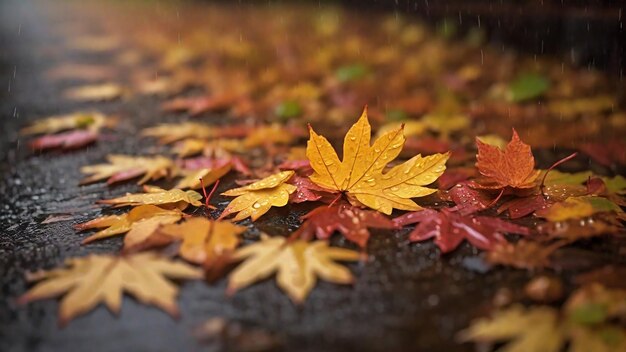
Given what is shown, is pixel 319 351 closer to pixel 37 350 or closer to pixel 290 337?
pixel 290 337

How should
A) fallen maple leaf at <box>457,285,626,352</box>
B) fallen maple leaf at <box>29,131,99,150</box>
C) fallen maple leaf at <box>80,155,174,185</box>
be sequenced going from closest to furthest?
fallen maple leaf at <box>457,285,626,352</box> → fallen maple leaf at <box>80,155,174,185</box> → fallen maple leaf at <box>29,131,99,150</box>

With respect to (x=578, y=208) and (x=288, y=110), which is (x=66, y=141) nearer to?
(x=288, y=110)

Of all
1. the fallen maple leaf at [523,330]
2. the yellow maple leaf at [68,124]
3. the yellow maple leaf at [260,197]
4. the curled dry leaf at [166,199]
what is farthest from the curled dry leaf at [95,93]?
the fallen maple leaf at [523,330]

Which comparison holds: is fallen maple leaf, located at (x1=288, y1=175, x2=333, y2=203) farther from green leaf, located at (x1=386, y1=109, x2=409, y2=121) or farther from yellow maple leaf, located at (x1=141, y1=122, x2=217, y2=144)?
green leaf, located at (x1=386, y1=109, x2=409, y2=121)

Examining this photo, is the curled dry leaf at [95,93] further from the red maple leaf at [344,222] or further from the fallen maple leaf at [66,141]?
the red maple leaf at [344,222]

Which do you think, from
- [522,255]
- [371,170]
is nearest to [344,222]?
[371,170]

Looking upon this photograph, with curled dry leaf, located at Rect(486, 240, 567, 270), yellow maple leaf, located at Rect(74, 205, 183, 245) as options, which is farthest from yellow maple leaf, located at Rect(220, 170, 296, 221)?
curled dry leaf, located at Rect(486, 240, 567, 270)

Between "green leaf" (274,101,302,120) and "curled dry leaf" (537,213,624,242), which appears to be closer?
"curled dry leaf" (537,213,624,242)
